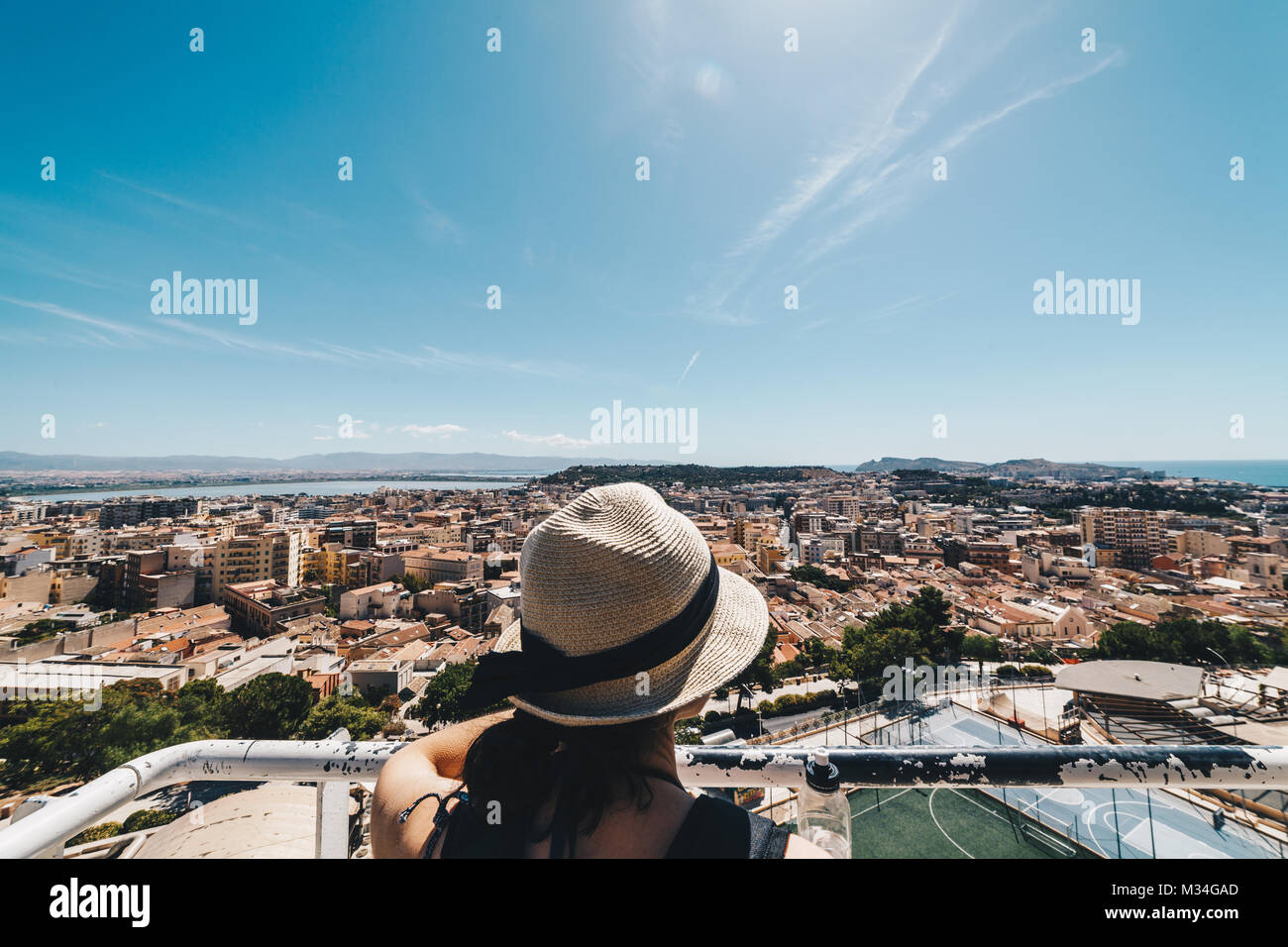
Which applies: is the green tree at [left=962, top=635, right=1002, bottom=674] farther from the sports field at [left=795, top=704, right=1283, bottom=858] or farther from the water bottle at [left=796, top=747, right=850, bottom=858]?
the water bottle at [left=796, top=747, right=850, bottom=858]

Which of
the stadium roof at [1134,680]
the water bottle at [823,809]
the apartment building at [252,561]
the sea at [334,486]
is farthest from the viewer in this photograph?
the sea at [334,486]

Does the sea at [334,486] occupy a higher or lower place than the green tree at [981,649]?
higher

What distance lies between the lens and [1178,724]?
7.02m

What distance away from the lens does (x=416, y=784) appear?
0.56 metres

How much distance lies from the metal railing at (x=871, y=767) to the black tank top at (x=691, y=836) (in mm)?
208

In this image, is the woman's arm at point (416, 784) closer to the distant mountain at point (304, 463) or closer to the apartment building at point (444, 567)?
the apartment building at point (444, 567)

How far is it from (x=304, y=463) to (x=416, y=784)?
162 meters

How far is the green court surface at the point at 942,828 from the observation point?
5484 millimetres

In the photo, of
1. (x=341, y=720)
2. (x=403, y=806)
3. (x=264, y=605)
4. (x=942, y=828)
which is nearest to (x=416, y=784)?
(x=403, y=806)

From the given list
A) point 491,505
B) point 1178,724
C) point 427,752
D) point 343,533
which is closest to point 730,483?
point 491,505

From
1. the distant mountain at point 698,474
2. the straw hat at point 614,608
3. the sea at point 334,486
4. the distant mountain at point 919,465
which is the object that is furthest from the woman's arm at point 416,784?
the distant mountain at point 919,465
